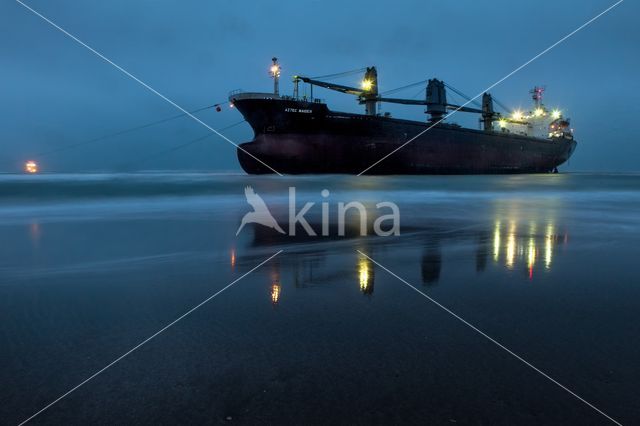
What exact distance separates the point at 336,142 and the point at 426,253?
35.9 meters

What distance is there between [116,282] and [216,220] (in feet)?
25.2

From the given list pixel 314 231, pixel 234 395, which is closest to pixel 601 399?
pixel 234 395

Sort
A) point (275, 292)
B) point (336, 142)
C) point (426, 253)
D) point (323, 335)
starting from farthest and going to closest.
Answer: point (336, 142), point (426, 253), point (275, 292), point (323, 335)

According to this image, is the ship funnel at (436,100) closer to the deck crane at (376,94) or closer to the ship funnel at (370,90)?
the deck crane at (376,94)

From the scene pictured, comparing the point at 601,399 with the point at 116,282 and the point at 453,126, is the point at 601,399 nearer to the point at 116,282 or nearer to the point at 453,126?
the point at 116,282

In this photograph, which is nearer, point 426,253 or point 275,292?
point 275,292

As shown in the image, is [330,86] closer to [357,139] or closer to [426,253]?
[357,139]

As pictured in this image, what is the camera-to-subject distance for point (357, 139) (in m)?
43.1

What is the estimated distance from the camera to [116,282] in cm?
540

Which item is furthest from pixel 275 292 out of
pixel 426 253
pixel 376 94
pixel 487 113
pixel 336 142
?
pixel 487 113

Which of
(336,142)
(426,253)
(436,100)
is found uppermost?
(436,100)

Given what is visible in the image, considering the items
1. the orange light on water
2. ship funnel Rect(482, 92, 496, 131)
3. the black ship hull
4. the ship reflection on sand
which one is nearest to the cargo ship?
the black ship hull

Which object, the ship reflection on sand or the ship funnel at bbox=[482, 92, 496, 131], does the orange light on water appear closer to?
the ship reflection on sand

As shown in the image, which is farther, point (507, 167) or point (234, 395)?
point (507, 167)
